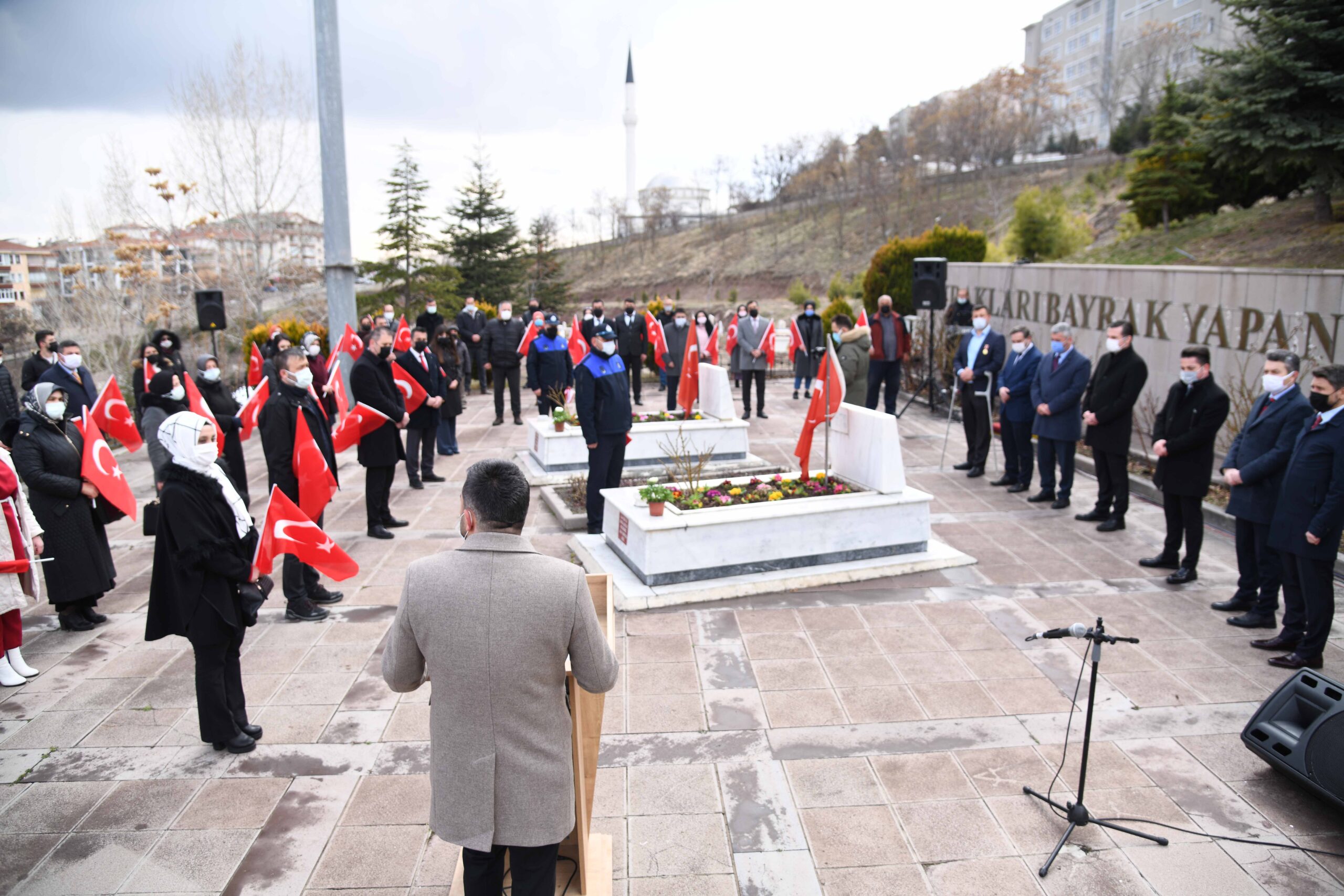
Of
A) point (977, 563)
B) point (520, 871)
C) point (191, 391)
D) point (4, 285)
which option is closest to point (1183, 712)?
point (977, 563)

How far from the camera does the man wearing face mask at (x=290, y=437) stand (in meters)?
6.56

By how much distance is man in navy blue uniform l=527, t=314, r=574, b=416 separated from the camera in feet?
41.9

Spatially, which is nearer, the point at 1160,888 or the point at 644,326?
the point at 1160,888

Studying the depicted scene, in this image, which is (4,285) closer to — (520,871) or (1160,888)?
(520,871)

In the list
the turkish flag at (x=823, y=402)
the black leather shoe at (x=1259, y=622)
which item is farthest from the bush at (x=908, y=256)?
the black leather shoe at (x=1259, y=622)

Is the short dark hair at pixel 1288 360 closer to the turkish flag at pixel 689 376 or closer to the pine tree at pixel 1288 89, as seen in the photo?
the turkish flag at pixel 689 376

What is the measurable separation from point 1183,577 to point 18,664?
8687mm

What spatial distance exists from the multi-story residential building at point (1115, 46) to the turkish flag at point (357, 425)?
126 ft

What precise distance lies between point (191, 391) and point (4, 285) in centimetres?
1448

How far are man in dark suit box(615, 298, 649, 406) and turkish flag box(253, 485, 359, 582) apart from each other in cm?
1060

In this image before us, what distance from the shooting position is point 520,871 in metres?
2.61

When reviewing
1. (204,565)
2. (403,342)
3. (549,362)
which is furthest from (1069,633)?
(549,362)

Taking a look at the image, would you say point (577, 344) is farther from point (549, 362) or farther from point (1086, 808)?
point (1086, 808)

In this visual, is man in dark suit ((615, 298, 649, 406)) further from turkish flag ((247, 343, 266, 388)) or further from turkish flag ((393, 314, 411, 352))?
turkish flag ((247, 343, 266, 388))
